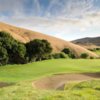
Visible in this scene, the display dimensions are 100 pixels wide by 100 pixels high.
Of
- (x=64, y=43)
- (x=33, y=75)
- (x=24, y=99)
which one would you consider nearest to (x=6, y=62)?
(x=33, y=75)

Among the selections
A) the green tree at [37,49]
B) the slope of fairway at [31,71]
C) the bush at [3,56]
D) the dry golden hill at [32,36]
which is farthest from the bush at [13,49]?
the dry golden hill at [32,36]

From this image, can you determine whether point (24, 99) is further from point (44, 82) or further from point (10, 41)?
point (10, 41)

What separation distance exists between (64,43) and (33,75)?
85.7 m

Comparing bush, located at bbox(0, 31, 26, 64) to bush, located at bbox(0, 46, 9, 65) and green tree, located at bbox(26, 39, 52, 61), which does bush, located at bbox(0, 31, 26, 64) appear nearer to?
bush, located at bbox(0, 46, 9, 65)

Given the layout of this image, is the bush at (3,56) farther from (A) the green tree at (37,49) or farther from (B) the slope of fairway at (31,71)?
(A) the green tree at (37,49)

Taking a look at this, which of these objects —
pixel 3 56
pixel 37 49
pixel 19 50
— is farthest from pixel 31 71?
pixel 37 49

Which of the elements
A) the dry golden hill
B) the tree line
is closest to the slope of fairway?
the tree line

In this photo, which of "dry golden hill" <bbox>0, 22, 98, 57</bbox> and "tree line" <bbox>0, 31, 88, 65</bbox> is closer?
"tree line" <bbox>0, 31, 88, 65</bbox>

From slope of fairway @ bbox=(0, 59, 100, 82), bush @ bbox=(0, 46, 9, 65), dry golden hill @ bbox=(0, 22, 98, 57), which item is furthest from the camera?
dry golden hill @ bbox=(0, 22, 98, 57)

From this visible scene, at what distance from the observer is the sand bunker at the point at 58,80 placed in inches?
1549

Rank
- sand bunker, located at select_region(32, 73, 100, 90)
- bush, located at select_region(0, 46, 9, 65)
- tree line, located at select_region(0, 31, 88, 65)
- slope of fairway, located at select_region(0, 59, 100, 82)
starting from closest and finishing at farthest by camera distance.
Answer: sand bunker, located at select_region(32, 73, 100, 90), slope of fairway, located at select_region(0, 59, 100, 82), bush, located at select_region(0, 46, 9, 65), tree line, located at select_region(0, 31, 88, 65)

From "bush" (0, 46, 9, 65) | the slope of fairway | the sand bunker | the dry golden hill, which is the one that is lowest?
the sand bunker

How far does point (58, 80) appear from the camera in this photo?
4534 centimetres

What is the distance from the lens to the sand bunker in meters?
39.3
